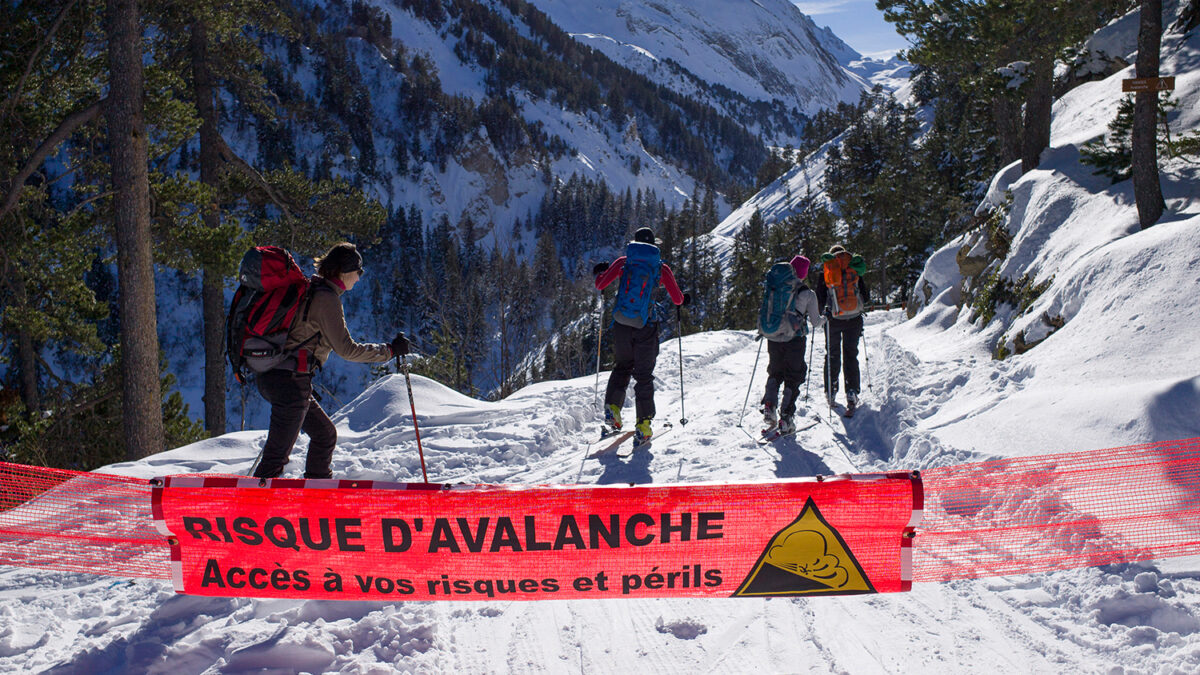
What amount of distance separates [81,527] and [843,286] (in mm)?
7875

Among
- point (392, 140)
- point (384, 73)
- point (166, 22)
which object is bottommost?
point (166, 22)

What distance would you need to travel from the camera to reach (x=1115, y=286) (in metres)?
7.31

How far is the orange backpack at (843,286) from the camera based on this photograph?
26.1 ft

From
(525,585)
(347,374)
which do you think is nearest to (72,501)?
(525,585)

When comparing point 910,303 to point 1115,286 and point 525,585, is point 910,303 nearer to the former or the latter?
point 1115,286

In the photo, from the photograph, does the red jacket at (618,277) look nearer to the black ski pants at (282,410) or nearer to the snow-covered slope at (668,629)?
the black ski pants at (282,410)

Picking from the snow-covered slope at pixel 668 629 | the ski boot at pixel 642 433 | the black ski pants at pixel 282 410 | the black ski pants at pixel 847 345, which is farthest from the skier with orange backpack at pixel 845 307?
the black ski pants at pixel 282 410

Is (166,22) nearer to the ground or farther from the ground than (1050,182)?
farther from the ground

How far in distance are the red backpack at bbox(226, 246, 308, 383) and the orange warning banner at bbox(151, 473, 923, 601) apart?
1.03 m

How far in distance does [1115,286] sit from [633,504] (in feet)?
23.2

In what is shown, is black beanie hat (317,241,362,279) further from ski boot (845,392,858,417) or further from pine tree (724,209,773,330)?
pine tree (724,209,773,330)

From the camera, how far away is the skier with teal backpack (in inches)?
277

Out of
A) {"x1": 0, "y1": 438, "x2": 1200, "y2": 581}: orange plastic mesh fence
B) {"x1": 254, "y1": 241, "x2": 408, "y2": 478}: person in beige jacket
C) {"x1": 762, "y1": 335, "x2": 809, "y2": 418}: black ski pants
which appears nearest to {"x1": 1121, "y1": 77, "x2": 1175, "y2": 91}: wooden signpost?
{"x1": 762, "y1": 335, "x2": 809, "y2": 418}: black ski pants

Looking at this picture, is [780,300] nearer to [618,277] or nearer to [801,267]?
[801,267]
